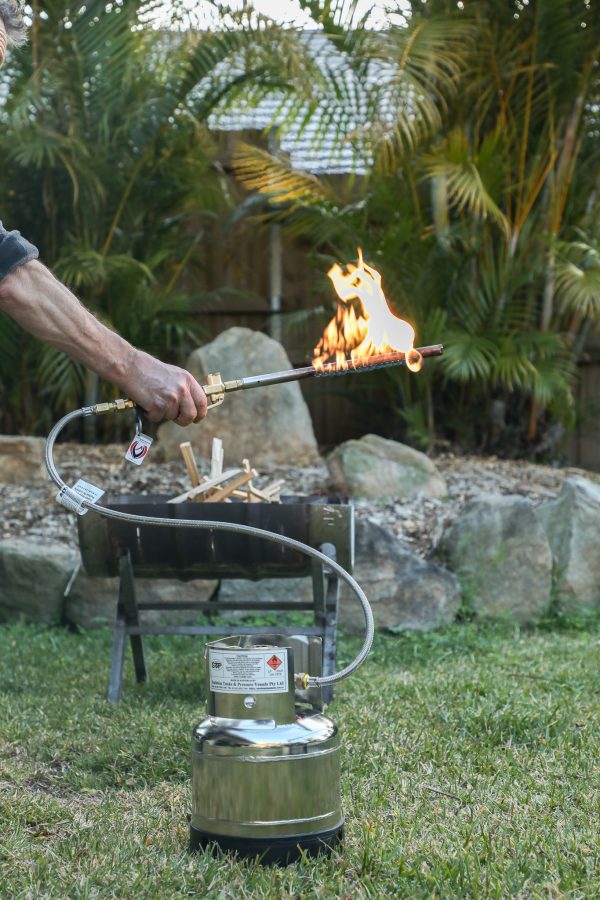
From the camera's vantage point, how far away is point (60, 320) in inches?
91.7

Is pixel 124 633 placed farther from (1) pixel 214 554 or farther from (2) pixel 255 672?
(2) pixel 255 672

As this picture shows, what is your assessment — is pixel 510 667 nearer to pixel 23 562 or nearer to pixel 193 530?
pixel 193 530

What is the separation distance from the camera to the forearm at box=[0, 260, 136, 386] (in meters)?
2.29

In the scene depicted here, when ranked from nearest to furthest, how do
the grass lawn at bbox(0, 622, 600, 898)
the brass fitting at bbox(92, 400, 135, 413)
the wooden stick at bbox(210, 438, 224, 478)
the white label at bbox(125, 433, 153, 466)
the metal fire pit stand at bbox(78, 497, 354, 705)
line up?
the grass lawn at bbox(0, 622, 600, 898)
the white label at bbox(125, 433, 153, 466)
the brass fitting at bbox(92, 400, 135, 413)
the metal fire pit stand at bbox(78, 497, 354, 705)
the wooden stick at bbox(210, 438, 224, 478)

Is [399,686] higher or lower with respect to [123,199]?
lower

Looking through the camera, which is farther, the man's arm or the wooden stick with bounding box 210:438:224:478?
the wooden stick with bounding box 210:438:224:478

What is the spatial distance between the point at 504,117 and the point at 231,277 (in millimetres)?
2831

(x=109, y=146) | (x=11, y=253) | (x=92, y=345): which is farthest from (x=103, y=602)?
(x=109, y=146)

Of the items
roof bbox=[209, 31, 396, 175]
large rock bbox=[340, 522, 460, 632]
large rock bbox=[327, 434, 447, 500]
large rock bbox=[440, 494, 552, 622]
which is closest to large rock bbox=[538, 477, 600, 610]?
large rock bbox=[440, 494, 552, 622]

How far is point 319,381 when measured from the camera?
9141 mm

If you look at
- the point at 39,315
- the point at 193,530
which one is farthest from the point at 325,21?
the point at 39,315

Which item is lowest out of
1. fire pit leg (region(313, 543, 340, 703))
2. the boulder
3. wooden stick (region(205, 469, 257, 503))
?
the boulder

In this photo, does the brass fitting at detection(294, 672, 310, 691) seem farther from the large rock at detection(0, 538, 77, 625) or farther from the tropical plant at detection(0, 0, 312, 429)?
the tropical plant at detection(0, 0, 312, 429)

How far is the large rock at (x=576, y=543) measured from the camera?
565 cm
